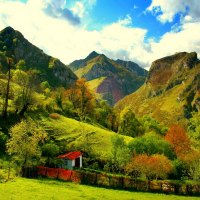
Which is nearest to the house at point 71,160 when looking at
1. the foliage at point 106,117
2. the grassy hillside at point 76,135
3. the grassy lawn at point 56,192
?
the grassy hillside at point 76,135

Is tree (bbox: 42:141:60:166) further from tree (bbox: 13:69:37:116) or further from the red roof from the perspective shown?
tree (bbox: 13:69:37:116)

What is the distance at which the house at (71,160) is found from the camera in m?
79.4

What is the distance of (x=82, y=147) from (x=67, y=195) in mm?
39019

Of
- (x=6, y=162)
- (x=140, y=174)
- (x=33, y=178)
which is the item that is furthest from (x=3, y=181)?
(x=140, y=174)

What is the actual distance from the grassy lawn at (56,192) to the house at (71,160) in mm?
14621

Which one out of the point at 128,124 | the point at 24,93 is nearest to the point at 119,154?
the point at 24,93

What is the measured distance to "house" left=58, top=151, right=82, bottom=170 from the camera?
79438 mm

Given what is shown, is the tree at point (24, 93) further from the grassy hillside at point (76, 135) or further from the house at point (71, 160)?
the house at point (71, 160)

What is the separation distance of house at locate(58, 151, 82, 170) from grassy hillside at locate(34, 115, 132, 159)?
799 centimetres

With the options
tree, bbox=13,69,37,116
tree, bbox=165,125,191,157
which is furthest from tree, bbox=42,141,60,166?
tree, bbox=165,125,191,157

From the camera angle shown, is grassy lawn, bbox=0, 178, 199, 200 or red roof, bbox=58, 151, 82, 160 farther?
red roof, bbox=58, 151, 82, 160

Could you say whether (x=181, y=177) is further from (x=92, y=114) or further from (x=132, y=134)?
(x=92, y=114)

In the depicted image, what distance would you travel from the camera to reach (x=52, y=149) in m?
82.2

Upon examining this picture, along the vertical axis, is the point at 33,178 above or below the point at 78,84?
below
